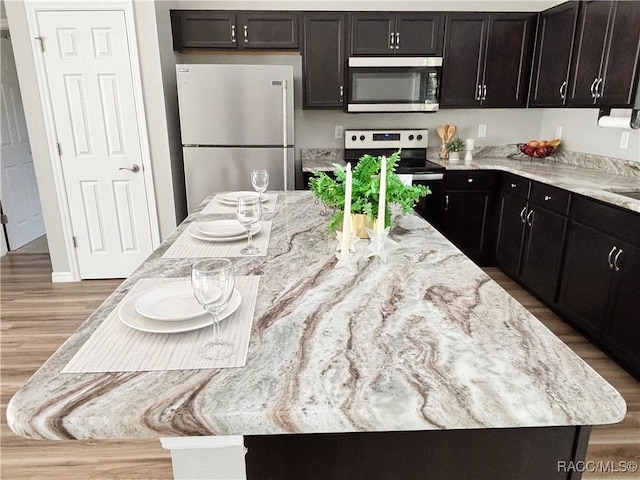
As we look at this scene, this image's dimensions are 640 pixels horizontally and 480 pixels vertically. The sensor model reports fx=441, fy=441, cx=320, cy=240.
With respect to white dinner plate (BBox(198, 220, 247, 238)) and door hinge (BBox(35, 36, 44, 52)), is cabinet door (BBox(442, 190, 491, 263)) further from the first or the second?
door hinge (BBox(35, 36, 44, 52))

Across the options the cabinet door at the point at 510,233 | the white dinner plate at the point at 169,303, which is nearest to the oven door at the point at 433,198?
the cabinet door at the point at 510,233

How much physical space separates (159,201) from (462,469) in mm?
3258

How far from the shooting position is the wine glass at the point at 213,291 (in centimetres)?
85

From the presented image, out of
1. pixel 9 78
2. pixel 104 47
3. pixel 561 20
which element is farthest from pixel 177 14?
pixel 561 20

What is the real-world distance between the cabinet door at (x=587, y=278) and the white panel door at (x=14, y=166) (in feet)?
16.3

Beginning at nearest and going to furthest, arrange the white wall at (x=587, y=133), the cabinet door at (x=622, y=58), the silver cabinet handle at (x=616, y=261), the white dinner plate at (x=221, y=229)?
the white dinner plate at (x=221, y=229)
the silver cabinet handle at (x=616, y=261)
the cabinet door at (x=622, y=58)
the white wall at (x=587, y=133)

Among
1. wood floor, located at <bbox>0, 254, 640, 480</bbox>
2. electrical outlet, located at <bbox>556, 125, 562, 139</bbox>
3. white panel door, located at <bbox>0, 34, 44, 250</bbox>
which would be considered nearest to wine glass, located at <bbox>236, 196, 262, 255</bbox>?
wood floor, located at <bbox>0, 254, 640, 480</bbox>

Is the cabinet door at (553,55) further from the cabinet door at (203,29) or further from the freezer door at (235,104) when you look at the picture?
the cabinet door at (203,29)

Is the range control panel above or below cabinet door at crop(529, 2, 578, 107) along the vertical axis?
below

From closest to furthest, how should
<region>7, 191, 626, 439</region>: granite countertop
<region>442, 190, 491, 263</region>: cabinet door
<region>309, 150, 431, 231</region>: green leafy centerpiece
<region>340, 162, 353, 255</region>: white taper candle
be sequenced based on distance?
<region>7, 191, 626, 439</region>: granite countertop < <region>340, 162, 353, 255</region>: white taper candle < <region>309, 150, 431, 231</region>: green leafy centerpiece < <region>442, 190, 491, 263</region>: cabinet door

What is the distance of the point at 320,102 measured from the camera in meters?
3.79

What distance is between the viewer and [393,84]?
371 cm

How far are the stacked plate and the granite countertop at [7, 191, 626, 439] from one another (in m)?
0.51

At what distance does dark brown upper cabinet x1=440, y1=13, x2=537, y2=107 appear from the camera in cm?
367
